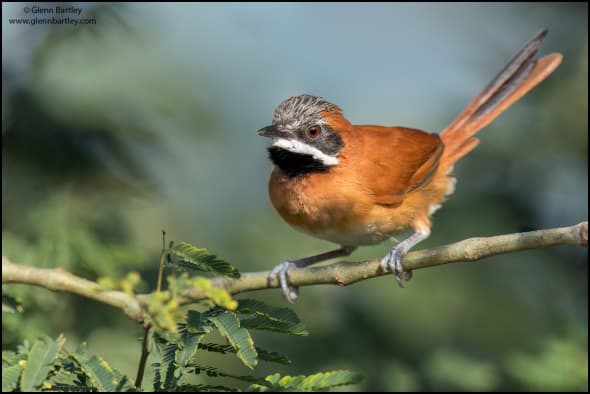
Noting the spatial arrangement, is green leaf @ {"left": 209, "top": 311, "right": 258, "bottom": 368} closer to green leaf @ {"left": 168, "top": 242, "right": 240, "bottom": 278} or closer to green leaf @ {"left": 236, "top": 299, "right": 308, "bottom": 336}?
green leaf @ {"left": 236, "top": 299, "right": 308, "bottom": 336}

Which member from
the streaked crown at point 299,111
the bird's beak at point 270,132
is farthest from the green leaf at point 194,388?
the streaked crown at point 299,111

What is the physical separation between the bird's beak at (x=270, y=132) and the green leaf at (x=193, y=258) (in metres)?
1.85

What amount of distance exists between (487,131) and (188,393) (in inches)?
223

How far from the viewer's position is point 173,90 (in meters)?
7.25

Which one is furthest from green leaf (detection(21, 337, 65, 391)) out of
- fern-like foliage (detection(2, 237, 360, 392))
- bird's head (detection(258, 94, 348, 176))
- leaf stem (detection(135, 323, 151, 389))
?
bird's head (detection(258, 94, 348, 176))

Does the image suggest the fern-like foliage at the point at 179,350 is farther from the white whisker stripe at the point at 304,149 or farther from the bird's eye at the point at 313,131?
the bird's eye at the point at 313,131

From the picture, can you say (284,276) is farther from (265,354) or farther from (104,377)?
(104,377)

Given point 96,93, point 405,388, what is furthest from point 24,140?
point 405,388

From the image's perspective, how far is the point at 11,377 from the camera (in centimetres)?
251

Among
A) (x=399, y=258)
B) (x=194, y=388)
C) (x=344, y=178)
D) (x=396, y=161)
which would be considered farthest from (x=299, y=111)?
(x=194, y=388)

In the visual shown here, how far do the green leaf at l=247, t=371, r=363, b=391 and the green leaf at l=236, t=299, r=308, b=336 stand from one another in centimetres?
28

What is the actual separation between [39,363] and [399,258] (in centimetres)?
222

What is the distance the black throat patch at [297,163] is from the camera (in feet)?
16.7

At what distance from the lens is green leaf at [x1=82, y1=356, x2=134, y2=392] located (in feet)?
8.38
